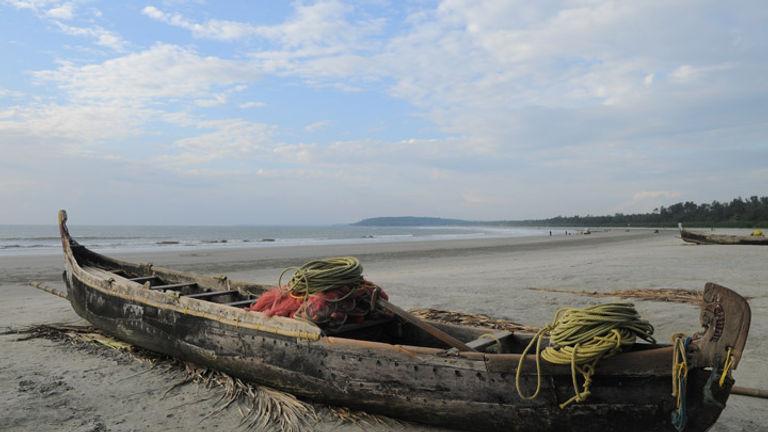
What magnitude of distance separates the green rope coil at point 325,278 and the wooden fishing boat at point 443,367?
14.6 inches

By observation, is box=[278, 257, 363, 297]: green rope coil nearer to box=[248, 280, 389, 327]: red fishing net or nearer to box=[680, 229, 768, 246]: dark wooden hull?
box=[248, 280, 389, 327]: red fishing net

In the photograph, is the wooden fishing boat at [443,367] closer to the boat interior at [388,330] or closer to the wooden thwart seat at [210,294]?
the boat interior at [388,330]

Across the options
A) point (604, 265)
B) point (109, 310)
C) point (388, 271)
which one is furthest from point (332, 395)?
point (604, 265)

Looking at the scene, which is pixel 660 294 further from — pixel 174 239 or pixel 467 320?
pixel 174 239

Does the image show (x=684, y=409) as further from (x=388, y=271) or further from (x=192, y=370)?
(x=388, y=271)

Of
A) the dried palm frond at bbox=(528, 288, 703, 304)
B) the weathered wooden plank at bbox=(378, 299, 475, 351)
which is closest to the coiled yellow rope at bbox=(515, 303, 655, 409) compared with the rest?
the weathered wooden plank at bbox=(378, 299, 475, 351)

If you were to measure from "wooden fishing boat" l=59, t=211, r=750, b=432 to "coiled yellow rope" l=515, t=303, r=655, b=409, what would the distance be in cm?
6

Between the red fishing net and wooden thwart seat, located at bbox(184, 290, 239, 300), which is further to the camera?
wooden thwart seat, located at bbox(184, 290, 239, 300)

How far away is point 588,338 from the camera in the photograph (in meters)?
3.15

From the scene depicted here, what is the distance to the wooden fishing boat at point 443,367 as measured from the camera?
9.57 ft

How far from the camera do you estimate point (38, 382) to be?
16.2 ft

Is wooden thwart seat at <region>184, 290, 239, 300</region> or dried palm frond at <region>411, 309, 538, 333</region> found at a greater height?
wooden thwart seat at <region>184, 290, 239, 300</region>

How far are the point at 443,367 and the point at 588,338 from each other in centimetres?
101

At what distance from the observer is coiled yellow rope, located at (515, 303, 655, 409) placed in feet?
10.1
